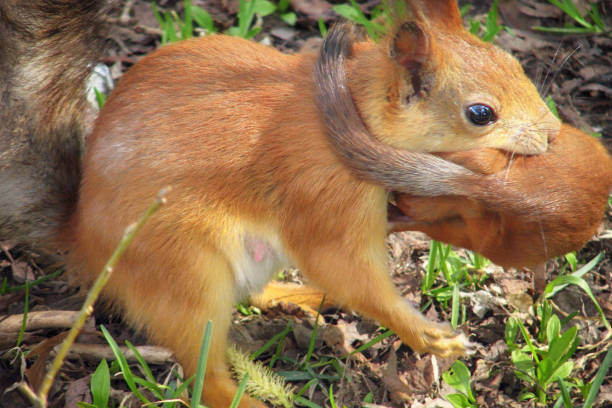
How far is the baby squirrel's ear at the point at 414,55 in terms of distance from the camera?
209 cm

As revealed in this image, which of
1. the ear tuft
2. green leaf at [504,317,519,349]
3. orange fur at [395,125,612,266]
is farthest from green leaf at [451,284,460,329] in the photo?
the ear tuft

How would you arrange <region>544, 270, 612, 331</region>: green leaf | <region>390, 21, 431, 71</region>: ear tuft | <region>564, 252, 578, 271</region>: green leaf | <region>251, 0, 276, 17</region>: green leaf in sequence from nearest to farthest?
<region>390, 21, 431, 71</region>: ear tuft, <region>544, 270, 612, 331</region>: green leaf, <region>564, 252, 578, 271</region>: green leaf, <region>251, 0, 276, 17</region>: green leaf

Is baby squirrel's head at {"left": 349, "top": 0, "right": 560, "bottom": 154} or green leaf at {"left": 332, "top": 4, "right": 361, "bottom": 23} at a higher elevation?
baby squirrel's head at {"left": 349, "top": 0, "right": 560, "bottom": 154}

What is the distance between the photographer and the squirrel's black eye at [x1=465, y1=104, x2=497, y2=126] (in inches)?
84.3

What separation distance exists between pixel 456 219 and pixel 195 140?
0.93 m

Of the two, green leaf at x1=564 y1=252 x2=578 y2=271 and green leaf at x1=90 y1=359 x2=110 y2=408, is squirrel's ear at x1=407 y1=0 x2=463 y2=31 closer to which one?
green leaf at x1=564 y1=252 x2=578 y2=271

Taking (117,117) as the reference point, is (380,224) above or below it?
below

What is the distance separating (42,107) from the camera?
260 centimetres

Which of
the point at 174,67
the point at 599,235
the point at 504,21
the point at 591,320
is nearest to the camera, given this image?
the point at 174,67

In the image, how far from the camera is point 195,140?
94.2 inches

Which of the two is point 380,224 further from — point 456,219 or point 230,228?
point 230,228

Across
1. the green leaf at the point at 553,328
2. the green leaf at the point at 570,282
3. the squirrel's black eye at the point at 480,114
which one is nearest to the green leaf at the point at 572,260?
the green leaf at the point at 570,282

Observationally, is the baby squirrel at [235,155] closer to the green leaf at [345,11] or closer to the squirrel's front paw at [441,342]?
the squirrel's front paw at [441,342]

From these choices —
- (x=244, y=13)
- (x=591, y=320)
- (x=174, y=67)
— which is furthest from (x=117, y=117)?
(x=591, y=320)
